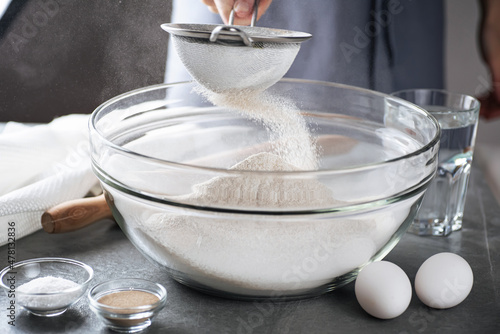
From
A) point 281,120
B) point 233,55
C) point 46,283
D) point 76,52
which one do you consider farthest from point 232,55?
point 76,52

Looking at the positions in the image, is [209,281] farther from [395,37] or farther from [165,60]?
[395,37]

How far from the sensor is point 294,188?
0.64m

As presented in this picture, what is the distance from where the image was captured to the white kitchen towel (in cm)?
90

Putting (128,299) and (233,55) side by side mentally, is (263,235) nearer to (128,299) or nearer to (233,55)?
(128,299)

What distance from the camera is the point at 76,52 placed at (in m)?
1.43

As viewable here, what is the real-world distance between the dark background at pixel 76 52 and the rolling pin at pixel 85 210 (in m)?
0.52

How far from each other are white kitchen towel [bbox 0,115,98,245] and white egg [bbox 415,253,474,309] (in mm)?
560

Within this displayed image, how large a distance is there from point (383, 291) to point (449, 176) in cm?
37

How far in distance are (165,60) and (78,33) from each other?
21cm

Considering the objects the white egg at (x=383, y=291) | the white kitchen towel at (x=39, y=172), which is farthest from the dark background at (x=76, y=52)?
the white egg at (x=383, y=291)

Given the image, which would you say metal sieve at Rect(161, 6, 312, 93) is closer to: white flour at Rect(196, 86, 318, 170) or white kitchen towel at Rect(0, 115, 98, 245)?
white flour at Rect(196, 86, 318, 170)

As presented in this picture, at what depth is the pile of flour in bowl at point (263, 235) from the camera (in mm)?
653

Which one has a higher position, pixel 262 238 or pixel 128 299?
pixel 262 238

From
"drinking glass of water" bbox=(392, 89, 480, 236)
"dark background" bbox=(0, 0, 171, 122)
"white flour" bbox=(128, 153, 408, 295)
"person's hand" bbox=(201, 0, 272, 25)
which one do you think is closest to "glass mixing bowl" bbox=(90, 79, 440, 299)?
"white flour" bbox=(128, 153, 408, 295)
